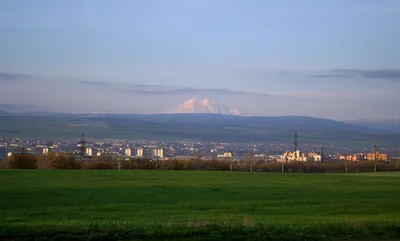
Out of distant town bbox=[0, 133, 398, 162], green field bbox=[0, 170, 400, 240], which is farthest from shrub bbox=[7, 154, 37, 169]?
green field bbox=[0, 170, 400, 240]

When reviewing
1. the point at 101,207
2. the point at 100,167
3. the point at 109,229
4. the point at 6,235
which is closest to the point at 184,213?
the point at 101,207

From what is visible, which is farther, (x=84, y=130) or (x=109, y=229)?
(x=84, y=130)

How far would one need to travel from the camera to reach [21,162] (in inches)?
3110

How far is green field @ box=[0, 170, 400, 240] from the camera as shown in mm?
17938

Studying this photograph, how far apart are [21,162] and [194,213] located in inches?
2234

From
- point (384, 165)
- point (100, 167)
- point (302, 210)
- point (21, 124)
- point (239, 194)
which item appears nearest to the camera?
point (302, 210)

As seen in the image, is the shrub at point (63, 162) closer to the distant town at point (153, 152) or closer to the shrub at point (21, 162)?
the shrub at point (21, 162)

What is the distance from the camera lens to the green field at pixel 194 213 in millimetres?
17938

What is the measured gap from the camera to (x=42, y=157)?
274ft

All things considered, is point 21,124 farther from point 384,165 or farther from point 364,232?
point 364,232

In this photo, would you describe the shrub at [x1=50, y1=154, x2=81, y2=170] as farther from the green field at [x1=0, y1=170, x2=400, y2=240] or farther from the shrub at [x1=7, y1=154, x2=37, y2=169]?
the green field at [x1=0, y1=170, x2=400, y2=240]

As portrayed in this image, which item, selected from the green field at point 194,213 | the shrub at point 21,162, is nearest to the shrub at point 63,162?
the shrub at point 21,162

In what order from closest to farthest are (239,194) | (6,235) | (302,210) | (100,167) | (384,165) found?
(6,235), (302,210), (239,194), (100,167), (384,165)

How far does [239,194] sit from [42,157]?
167ft
